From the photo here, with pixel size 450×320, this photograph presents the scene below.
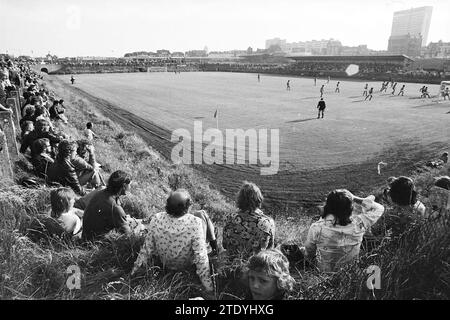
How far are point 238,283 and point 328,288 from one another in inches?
35.2

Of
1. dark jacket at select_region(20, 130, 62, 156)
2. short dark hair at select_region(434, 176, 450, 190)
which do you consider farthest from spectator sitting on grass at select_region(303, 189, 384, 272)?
dark jacket at select_region(20, 130, 62, 156)

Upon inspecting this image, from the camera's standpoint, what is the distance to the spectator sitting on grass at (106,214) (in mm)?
4660

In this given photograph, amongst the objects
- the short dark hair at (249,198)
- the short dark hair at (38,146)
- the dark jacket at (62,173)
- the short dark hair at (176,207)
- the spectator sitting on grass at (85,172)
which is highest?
the short dark hair at (176,207)

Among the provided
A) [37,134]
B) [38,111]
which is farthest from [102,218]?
[38,111]

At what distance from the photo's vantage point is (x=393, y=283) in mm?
3092

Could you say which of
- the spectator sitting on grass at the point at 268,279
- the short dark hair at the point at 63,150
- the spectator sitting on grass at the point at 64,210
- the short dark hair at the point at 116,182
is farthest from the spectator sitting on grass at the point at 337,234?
the short dark hair at the point at 63,150

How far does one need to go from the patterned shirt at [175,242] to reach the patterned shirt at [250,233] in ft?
2.21

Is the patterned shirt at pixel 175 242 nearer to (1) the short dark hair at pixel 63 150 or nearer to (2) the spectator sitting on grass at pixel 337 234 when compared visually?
(2) the spectator sitting on grass at pixel 337 234

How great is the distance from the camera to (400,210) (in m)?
4.66

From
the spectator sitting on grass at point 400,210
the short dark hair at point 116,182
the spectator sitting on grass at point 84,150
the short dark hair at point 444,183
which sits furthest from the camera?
the spectator sitting on grass at point 84,150

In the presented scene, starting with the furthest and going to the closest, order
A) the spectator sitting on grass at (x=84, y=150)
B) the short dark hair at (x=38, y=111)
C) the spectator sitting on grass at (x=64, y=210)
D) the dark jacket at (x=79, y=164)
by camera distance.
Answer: the short dark hair at (x=38, y=111) < the spectator sitting on grass at (x=84, y=150) < the dark jacket at (x=79, y=164) < the spectator sitting on grass at (x=64, y=210)

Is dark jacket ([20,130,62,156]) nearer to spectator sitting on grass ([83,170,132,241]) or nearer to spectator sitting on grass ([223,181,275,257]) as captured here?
spectator sitting on grass ([83,170,132,241])

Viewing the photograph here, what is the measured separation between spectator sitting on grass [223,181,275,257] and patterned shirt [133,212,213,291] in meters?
0.68

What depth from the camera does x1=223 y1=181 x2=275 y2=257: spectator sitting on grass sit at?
168 inches
